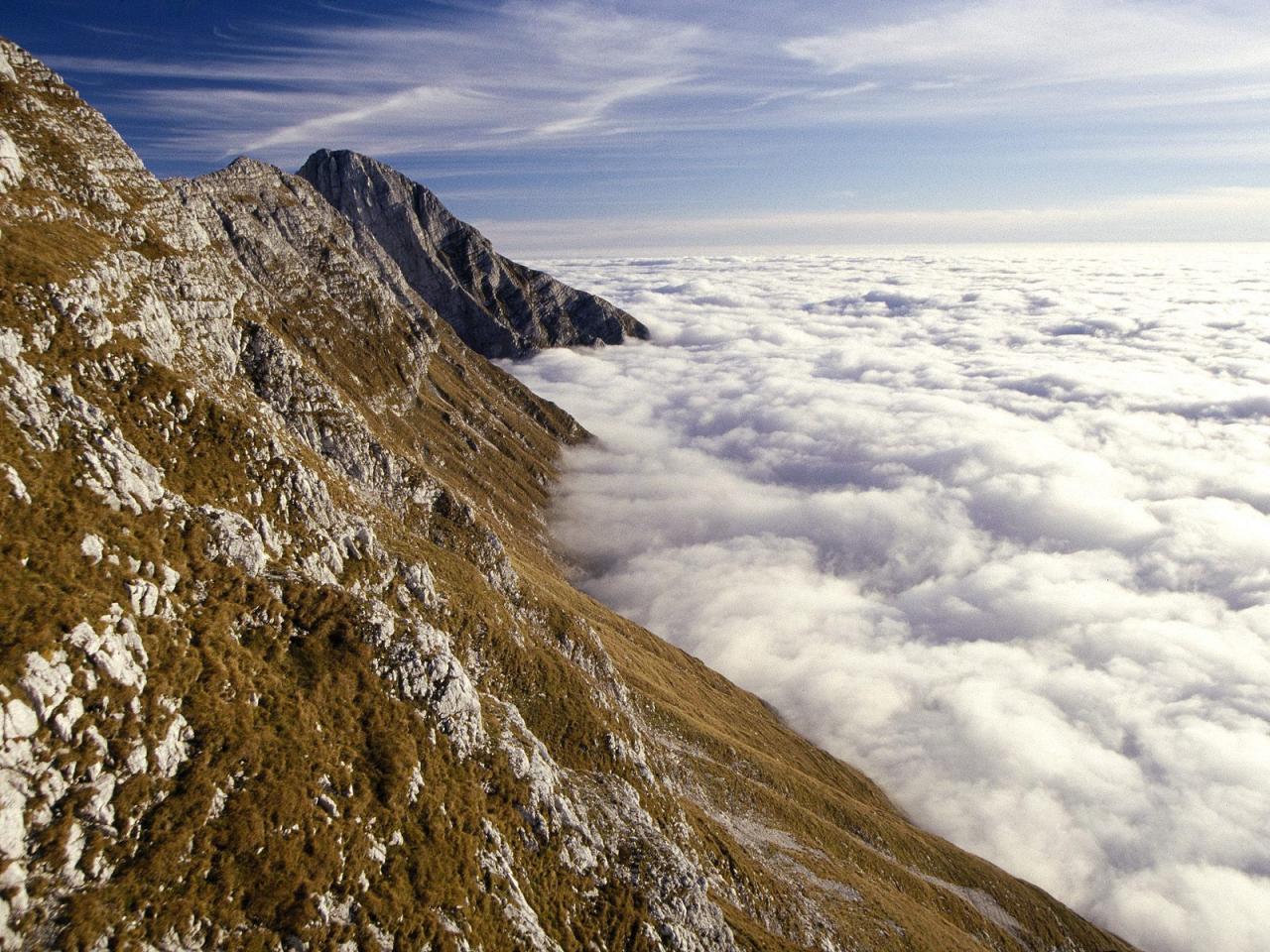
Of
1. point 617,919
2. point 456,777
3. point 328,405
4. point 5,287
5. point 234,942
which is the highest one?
point 5,287

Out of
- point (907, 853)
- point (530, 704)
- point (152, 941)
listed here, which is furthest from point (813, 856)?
point (152, 941)

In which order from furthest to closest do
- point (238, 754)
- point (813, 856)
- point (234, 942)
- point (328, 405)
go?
1. point (813, 856)
2. point (328, 405)
3. point (238, 754)
4. point (234, 942)

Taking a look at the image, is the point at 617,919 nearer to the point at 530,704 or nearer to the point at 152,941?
the point at 530,704

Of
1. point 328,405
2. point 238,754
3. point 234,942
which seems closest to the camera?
point 234,942

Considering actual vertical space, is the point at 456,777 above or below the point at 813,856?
above

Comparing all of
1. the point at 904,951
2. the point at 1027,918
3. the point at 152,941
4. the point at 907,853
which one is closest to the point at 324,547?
the point at 152,941

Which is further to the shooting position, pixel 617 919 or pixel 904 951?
pixel 904 951

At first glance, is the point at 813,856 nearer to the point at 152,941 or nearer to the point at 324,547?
the point at 324,547
